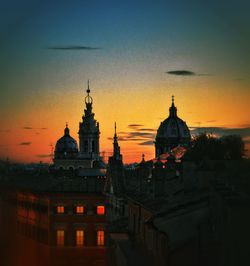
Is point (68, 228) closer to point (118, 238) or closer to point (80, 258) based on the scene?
point (80, 258)

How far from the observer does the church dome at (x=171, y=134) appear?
130 meters

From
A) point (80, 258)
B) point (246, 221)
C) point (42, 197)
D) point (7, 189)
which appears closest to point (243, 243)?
point (246, 221)

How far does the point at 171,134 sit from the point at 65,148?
34.3m

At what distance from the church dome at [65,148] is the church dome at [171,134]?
3105cm

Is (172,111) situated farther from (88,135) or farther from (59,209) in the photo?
(59,209)

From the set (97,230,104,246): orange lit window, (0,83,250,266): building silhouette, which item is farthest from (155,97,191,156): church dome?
(97,230,104,246): orange lit window

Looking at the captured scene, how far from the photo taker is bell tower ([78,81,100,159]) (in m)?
154

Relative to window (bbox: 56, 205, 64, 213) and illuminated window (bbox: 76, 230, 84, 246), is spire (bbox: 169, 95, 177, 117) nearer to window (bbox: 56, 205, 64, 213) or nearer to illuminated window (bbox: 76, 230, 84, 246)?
window (bbox: 56, 205, 64, 213)

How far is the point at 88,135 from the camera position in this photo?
155 metres

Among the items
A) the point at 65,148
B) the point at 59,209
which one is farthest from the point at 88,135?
the point at 59,209

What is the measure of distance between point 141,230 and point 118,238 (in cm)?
402

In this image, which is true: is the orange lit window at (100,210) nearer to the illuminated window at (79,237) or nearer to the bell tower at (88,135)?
the illuminated window at (79,237)

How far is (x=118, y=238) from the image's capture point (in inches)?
1416

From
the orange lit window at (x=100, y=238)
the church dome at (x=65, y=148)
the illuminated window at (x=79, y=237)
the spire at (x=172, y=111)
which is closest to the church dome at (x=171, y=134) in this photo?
the spire at (x=172, y=111)
